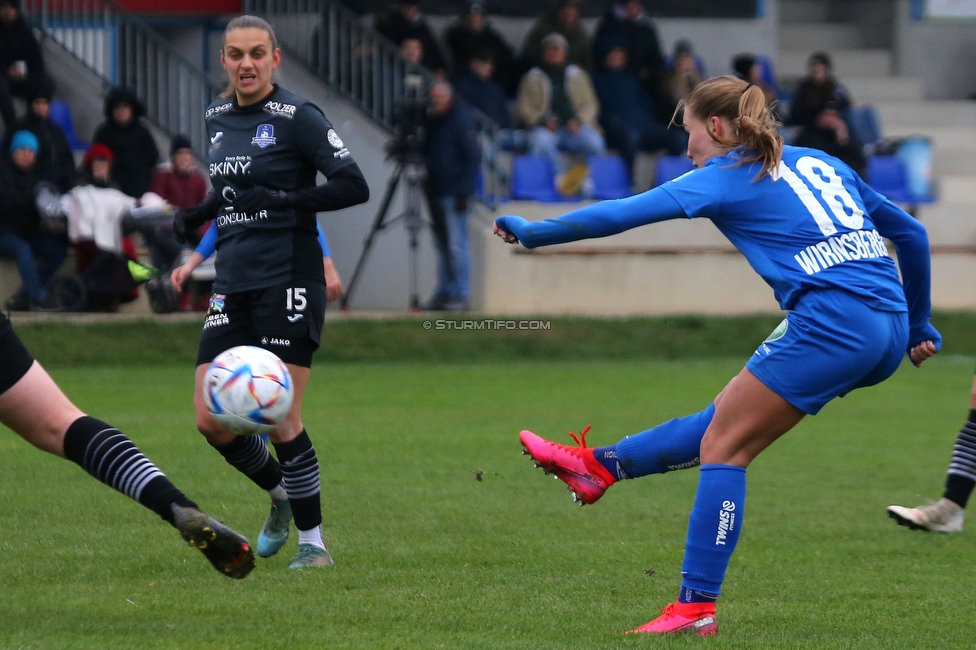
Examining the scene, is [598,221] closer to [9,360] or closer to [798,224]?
[798,224]

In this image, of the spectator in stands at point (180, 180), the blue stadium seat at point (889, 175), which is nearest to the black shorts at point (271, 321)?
the spectator in stands at point (180, 180)

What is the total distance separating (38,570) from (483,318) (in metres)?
10.3

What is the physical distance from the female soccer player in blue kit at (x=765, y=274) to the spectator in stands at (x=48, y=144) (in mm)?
11306

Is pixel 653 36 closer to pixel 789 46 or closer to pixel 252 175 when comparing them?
pixel 789 46

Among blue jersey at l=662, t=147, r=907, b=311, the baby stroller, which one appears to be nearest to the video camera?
the baby stroller

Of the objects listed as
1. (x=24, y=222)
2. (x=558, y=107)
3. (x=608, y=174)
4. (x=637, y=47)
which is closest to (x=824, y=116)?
(x=637, y=47)

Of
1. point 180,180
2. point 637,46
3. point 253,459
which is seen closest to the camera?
point 253,459

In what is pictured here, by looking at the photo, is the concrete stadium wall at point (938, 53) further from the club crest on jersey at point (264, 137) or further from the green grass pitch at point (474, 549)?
the club crest on jersey at point (264, 137)

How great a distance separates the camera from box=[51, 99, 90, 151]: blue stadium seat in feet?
55.7

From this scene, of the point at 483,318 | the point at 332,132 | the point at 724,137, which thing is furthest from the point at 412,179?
the point at 724,137

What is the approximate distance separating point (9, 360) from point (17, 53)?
41.7 ft

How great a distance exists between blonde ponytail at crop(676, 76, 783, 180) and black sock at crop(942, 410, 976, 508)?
2.74m

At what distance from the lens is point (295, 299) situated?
5.66 meters

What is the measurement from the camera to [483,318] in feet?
51.7
